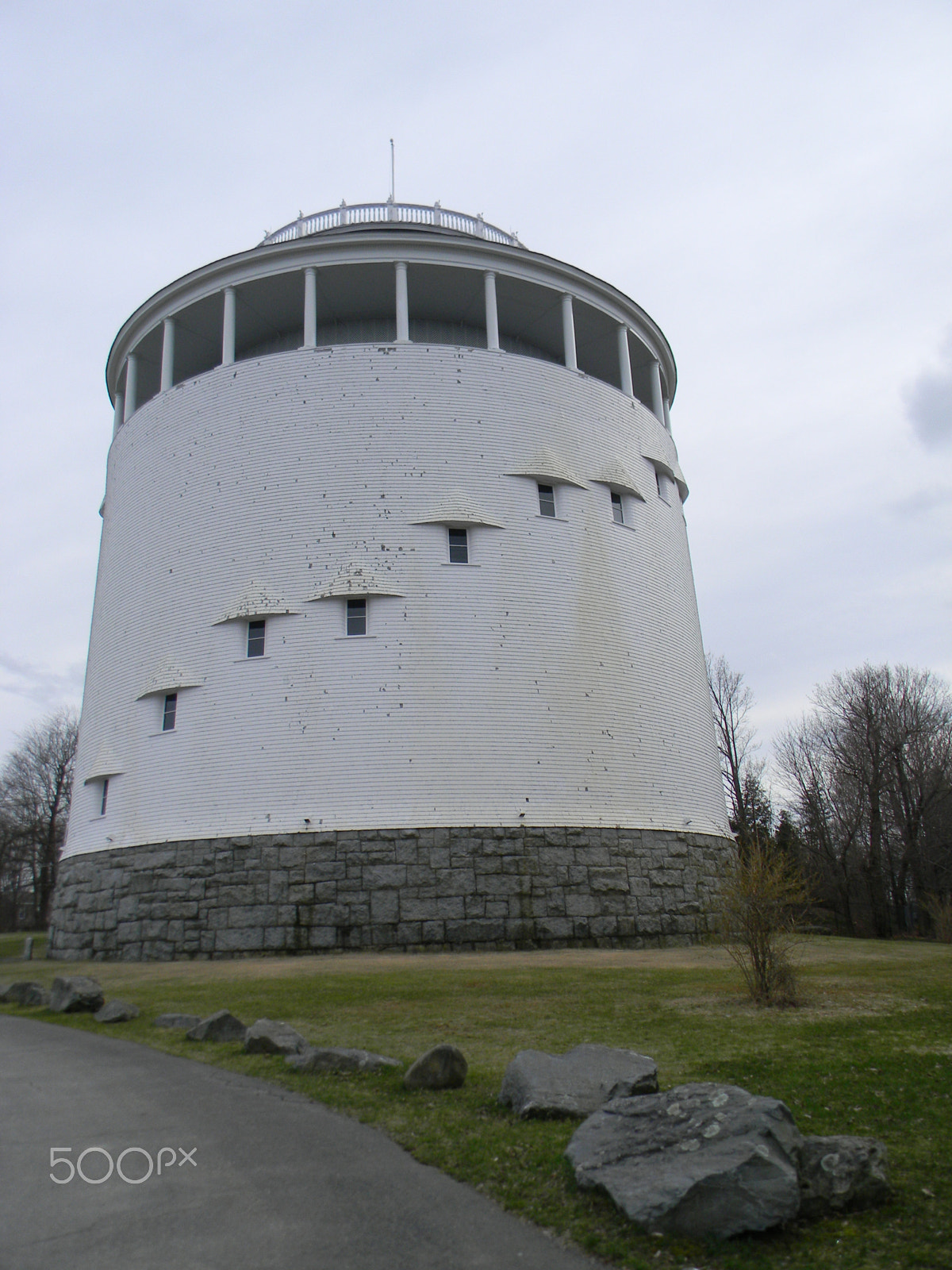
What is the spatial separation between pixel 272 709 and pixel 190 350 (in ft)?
42.8

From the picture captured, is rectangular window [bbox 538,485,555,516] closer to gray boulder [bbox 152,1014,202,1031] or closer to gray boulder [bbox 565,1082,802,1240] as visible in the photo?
gray boulder [bbox 152,1014,202,1031]

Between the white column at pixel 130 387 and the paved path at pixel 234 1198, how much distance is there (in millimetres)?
22391

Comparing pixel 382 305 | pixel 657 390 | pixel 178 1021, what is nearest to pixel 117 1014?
pixel 178 1021

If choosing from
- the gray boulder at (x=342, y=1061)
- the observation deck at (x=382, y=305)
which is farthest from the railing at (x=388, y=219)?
the gray boulder at (x=342, y=1061)

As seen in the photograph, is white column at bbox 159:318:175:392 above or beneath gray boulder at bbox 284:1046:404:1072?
above

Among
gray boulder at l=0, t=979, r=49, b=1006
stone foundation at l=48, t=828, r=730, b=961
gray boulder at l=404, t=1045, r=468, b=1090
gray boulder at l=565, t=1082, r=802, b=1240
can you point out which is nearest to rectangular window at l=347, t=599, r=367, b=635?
stone foundation at l=48, t=828, r=730, b=961

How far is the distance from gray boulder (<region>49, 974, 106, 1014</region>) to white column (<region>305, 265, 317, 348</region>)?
1526 cm

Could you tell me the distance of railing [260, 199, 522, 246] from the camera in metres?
27.4

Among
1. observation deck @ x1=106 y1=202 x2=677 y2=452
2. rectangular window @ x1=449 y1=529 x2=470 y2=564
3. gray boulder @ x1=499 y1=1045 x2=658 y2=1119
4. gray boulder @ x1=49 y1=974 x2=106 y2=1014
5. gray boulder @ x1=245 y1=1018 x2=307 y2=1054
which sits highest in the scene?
observation deck @ x1=106 y1=202 x2=677 y2=452

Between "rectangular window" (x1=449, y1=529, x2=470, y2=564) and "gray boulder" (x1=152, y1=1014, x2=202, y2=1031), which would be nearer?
"gray boulder" (x1=152, y1=1014, x2=202, y2=1031)

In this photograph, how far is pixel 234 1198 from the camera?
534 cm

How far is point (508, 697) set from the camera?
67.8ft

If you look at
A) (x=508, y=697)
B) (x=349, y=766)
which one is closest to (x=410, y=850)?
(x=349, y=766)

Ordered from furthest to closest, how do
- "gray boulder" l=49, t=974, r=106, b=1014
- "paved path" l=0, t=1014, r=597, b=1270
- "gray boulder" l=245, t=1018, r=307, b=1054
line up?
"gray boulder" l=49, t=974, r=106, b=1014, "gray boulder" l=245, t=1018, r=307, b=1054, "paved path" l=0, t=1014, r=597, b=1270
